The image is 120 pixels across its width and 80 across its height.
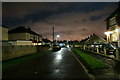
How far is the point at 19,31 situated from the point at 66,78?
1822 inches

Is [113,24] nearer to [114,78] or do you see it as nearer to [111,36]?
[111,36]

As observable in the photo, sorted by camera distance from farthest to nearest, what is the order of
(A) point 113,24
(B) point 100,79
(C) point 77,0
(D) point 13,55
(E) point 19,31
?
(E) point 19,31 < (A) point 113,24 < (D) point 13,55 < (C) point 77,0 < (B) point 100,79

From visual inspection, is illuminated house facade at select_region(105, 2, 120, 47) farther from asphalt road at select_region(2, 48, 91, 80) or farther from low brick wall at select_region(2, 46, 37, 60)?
asphalt road at select_region(2, 48, 91, 80)

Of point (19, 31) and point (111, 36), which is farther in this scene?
point (19, 31)

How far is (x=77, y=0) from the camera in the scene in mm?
10039

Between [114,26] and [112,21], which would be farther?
[112,21]

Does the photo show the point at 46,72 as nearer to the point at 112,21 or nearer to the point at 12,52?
the point at 12,52

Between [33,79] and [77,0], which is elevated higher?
[77,0]

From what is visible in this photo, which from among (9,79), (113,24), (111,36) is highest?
(113,24)

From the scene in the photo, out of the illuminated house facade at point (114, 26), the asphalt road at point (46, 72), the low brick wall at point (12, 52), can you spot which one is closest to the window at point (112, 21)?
the illuminated house facade at point (114, 26)

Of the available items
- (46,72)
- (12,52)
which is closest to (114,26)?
(12,52)

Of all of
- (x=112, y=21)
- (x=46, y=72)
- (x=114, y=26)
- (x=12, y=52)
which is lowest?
(x=46, y=72)

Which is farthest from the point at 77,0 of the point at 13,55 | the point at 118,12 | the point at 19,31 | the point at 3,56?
the point at 19,31

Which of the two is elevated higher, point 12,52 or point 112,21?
point 112,21
